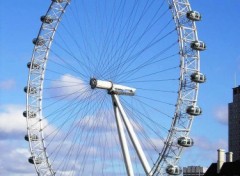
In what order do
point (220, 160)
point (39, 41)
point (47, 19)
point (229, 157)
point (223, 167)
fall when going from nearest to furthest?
point (47, 19) < point (39, 41) < point (223, 167) < point (220, 160) < point (229, 157)

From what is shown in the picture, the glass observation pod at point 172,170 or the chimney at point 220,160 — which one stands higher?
the chimney at point 220,160

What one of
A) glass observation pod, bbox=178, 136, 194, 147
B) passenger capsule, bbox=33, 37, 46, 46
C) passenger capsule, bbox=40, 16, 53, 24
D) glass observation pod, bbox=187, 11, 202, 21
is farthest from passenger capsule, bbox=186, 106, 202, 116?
passenger capsule, bbox=33, 37, 46, 46

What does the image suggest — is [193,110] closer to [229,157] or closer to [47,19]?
[47,19]

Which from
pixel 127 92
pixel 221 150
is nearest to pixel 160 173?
pixel 127 92

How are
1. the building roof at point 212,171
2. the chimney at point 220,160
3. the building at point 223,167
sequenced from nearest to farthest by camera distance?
the building at point 223,167, the chimney at point 220,160, the building roof at point 212,171

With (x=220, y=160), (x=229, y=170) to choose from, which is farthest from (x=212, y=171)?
(x=229, y=170)

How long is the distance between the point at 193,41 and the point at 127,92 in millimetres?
6432

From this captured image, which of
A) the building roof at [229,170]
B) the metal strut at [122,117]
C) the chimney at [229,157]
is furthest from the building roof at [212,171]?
the metal strut at [122,117]

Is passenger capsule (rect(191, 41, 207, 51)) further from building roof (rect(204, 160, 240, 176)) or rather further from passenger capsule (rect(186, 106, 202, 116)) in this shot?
building roof (rect(204, 160, 240, 176))

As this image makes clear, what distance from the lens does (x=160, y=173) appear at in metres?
44.9

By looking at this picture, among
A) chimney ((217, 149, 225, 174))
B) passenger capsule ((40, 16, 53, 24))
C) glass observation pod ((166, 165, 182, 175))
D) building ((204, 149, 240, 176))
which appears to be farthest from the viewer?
chimney ((217, 149, 225, 174))

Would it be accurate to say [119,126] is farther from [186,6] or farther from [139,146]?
[186,6]

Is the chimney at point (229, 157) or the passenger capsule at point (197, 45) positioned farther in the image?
the chimney at point (229, 157)

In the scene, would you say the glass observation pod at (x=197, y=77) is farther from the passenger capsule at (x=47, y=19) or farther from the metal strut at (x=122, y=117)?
the passenger capsule at (x=47, y=19)
